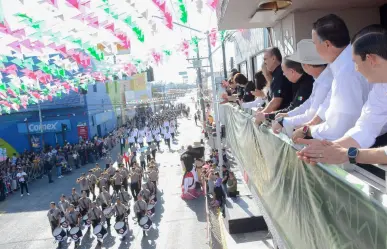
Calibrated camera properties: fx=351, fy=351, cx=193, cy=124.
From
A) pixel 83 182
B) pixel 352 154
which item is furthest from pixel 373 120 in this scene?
pixel 83 182

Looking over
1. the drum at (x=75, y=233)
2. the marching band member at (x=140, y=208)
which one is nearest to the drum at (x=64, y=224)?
the drum at (x=75, y=233)

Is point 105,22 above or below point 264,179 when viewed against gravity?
above

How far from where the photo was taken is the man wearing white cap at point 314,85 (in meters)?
2.84

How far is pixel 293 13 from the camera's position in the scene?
5777 mm

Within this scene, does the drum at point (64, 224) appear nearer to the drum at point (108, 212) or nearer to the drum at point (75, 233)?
the drum at point (75, 233)

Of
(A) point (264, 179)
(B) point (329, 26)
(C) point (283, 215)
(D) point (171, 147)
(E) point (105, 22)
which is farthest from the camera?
(D) point (171, 147)

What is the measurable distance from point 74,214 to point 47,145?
63.7ft

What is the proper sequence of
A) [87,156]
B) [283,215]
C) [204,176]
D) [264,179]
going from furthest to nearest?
[87,156] → [204,176] → [264,179] → [283,215]

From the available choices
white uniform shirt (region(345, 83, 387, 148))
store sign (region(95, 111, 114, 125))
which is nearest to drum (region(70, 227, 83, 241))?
white uniform shirt (region(345, 83, 387, 148))

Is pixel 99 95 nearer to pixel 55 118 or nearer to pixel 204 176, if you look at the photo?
pixel 55 118

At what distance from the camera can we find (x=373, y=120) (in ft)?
6.18

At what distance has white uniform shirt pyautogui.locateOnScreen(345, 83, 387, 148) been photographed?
1886 millimetres

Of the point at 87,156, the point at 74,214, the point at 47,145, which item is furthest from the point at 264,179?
the point at 47,145

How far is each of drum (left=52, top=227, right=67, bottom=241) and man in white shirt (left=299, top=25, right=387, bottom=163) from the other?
449 inches
